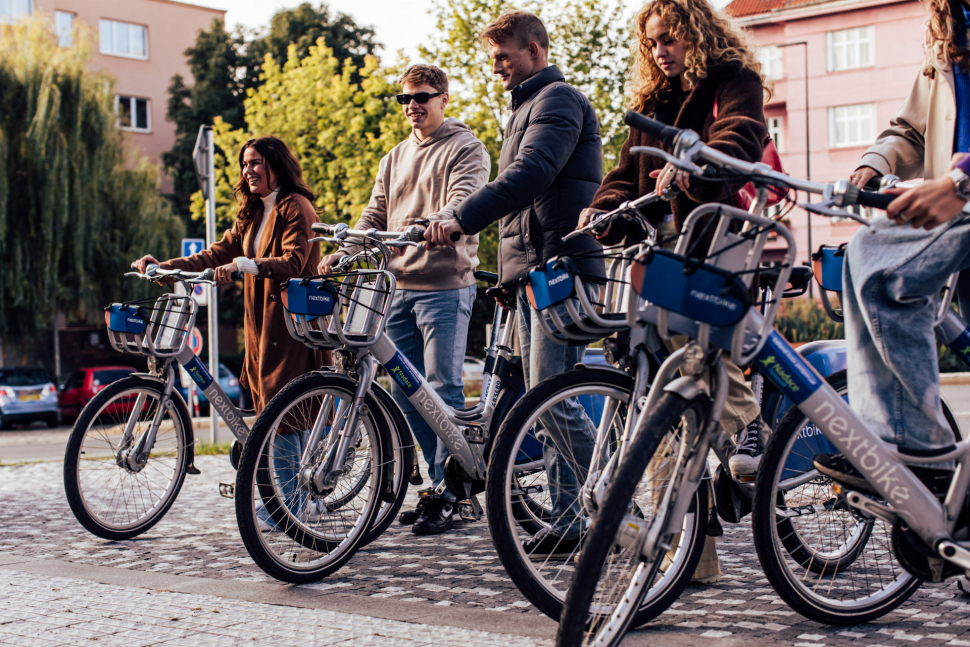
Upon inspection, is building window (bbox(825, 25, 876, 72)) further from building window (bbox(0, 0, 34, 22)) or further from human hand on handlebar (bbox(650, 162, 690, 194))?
human hand on handlebar (bbox(650, 162, 690, 194))

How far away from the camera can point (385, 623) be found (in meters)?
3.40

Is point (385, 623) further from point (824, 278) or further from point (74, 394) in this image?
point (74, 394)

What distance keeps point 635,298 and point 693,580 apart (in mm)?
1540

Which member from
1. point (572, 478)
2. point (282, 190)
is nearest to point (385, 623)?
point (572, 478)

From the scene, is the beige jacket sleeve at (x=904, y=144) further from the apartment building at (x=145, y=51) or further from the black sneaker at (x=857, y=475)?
the apartment building at (x=145, y=51)

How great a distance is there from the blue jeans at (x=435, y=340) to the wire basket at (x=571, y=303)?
178 cm

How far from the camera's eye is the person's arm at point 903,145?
3.68m

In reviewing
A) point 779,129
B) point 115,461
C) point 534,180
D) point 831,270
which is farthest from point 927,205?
point 779,129

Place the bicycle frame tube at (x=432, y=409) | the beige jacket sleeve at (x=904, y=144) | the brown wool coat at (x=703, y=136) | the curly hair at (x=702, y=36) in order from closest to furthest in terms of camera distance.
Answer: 1. the brown wool coat at (x=703, y=136)
2. the beige jacket sleeve at (x=904, y=144)
3. the curly hair at (x=702, y=36)
4. the bicycle frame tube at (x=432, y=409)

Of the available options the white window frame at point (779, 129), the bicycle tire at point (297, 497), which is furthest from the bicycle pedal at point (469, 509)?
the white window frame at point (779, 129)

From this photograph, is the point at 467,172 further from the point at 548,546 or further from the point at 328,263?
the point at 548,546

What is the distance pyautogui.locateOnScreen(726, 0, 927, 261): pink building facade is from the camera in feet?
137

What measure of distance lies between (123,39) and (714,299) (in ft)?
154

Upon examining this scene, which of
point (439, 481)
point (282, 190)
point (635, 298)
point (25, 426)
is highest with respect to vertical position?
point (282, 190)
